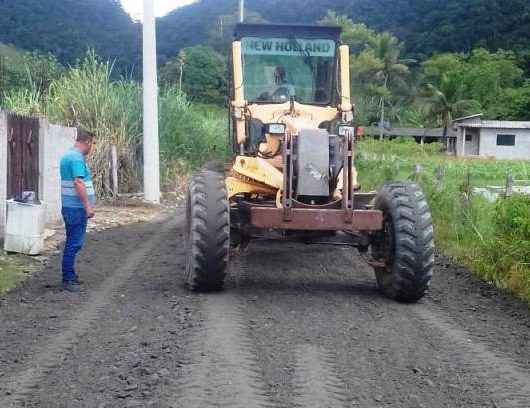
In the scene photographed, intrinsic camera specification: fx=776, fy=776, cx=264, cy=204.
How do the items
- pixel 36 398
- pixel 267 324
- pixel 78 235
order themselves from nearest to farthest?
pixel 36 398 → pixel 267 324 → pixel 78 235

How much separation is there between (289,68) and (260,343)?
486 centimetres

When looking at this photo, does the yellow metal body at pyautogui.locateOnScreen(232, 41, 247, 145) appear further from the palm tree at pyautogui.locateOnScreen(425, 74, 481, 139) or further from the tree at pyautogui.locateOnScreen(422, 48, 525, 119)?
the tree at pyautogui.locateOnScreen(422, 48, 525, 119)

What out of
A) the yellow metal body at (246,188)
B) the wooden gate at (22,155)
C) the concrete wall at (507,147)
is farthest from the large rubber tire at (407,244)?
the concrete wall at (507,147)

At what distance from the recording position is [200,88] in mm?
43719

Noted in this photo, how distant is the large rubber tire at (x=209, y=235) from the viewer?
7.31 m

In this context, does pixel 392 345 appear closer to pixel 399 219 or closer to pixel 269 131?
pixel 399 219

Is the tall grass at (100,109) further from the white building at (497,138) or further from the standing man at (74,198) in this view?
the white building at (497,138)

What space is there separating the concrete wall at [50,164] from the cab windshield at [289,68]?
391 centimetres

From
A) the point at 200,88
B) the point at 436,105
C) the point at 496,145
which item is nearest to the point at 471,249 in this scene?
the point at 200,88

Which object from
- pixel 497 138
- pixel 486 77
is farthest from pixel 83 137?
pixel 486 77

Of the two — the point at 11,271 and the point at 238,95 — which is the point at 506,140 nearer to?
the point at 238,95

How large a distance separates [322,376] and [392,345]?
105cm

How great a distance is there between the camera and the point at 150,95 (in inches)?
656

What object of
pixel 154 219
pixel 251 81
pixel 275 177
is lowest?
pixel 154 219
